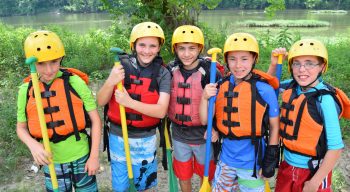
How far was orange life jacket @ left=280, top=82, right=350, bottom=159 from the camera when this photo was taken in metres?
2.40

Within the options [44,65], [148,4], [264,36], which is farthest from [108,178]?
[264,36]

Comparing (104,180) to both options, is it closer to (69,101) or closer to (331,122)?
(69,101)

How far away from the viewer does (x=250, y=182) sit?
2676 mm

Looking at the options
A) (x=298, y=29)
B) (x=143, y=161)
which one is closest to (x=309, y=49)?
(x=143, y=161)

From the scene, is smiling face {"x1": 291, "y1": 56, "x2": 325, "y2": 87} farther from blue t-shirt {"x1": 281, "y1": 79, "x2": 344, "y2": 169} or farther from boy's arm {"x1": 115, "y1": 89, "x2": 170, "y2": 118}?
boy's arm {"x1": 115, "y1": 89, "x2": 170, "y2": 118}

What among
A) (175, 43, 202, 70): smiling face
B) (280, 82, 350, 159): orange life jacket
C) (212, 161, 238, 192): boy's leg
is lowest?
(212, 161, 238, 192): boy's leg

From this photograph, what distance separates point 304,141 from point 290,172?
303 mm

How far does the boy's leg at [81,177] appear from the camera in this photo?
276 centimetres

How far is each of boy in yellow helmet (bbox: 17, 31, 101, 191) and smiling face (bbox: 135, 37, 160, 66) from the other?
58cm

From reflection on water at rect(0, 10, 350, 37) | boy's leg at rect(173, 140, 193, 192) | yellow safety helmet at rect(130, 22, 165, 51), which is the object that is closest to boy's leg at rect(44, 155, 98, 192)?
boy's leg at rect(173, 140, 193, 192)

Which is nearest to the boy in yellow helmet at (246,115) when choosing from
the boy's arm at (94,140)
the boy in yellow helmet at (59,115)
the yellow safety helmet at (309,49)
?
the yellow safety helmet at (309,49)

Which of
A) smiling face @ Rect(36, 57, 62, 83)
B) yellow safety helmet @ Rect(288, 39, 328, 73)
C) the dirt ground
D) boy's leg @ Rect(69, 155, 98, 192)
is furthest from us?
the dirt ground

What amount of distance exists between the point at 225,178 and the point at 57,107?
159 centimetres

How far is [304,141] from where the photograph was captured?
2467 mm
